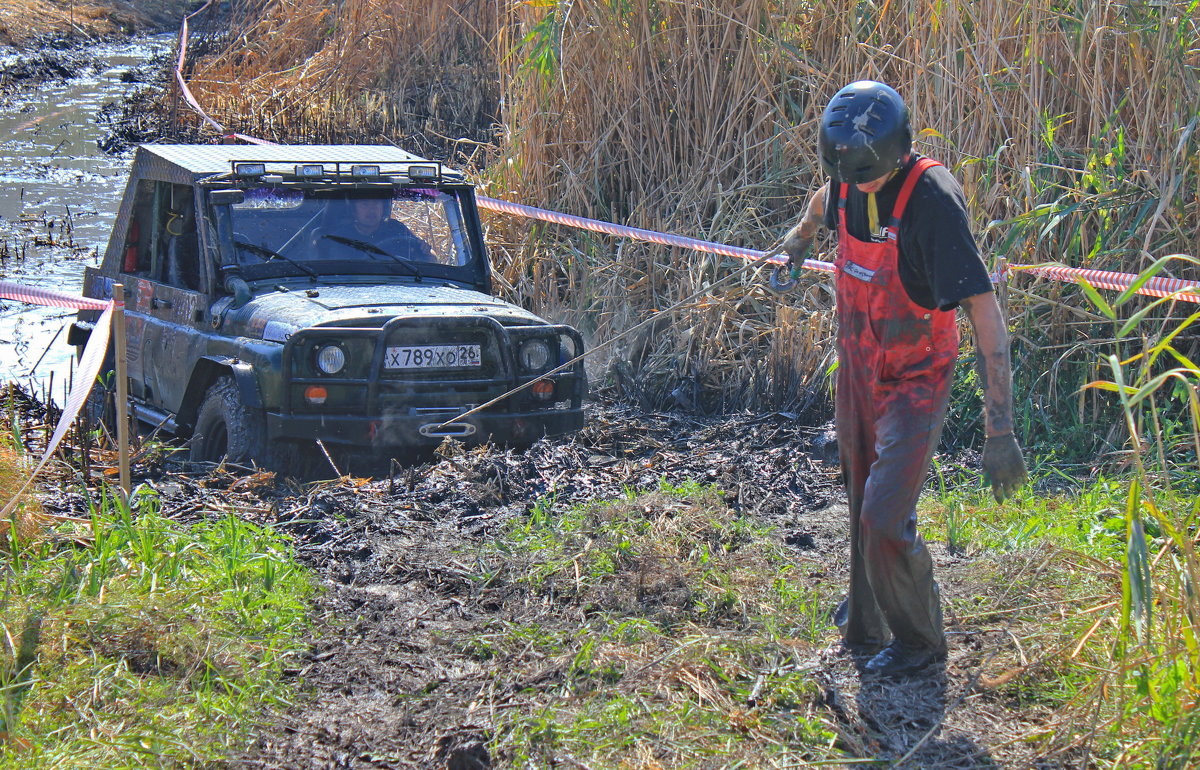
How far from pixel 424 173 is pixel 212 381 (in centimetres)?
148

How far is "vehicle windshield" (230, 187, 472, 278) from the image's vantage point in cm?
578

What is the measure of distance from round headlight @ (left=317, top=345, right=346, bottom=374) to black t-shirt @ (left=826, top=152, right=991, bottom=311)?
2563 millimetres

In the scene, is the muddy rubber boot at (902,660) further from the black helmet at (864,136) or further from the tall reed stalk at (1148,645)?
the black helmet at (864,136)

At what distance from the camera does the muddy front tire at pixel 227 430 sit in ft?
17.3

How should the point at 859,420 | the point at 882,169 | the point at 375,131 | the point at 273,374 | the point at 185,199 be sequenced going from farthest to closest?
the point at 375,131
the point at 185,199
the point at 273,374
the point at 859,420
the point at 882,169

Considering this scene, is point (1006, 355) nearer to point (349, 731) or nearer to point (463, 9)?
point (349, 731)

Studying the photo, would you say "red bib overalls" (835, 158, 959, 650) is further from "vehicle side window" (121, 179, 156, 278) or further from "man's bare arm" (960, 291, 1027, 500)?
"vehicle side window" (121, 179, 156, 278)

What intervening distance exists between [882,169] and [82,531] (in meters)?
2.98

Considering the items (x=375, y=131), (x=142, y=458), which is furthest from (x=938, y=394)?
(x=375, y=131)

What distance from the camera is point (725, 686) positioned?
3.38 m

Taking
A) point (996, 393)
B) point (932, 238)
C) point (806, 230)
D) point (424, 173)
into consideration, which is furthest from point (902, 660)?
point (424, 173)

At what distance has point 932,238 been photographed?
3.15 meters

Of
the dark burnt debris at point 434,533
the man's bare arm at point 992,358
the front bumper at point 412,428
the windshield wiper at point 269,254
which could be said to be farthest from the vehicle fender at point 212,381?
the man's bare arm at point 992,358

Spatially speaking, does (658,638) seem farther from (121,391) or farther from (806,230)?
(121,391)
